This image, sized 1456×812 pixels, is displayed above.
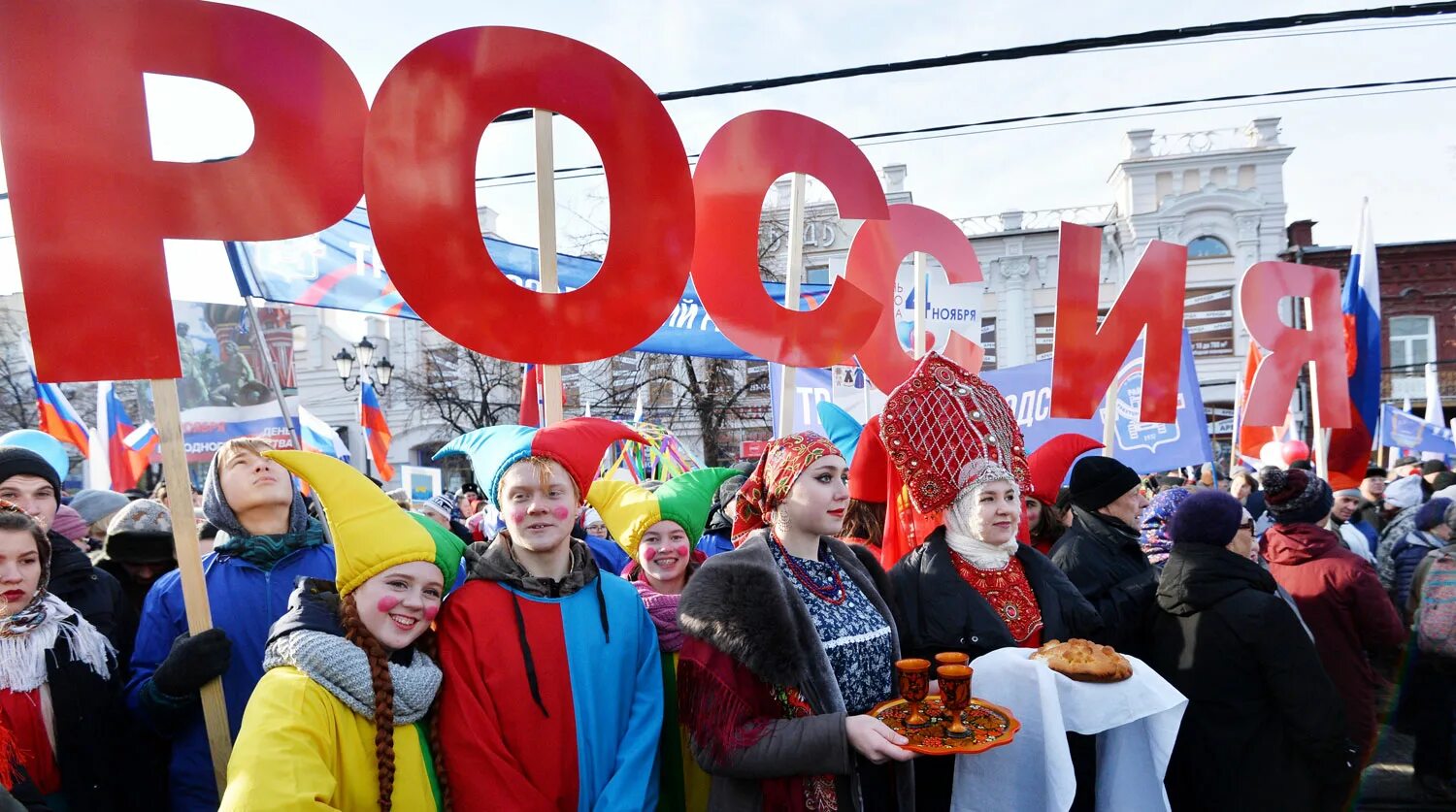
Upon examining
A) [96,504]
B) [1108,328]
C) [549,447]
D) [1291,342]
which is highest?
[1108,328]

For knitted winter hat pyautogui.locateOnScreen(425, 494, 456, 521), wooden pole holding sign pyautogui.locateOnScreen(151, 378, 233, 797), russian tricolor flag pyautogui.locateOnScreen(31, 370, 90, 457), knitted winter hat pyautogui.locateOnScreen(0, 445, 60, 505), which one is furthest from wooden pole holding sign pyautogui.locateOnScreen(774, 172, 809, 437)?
russian tricolor flag pyautogui.locateOnScreen(31, 370, 90, 457)

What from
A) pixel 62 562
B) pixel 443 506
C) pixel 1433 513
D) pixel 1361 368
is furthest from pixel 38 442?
pixel 1361 368

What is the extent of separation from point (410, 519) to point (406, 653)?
34cm

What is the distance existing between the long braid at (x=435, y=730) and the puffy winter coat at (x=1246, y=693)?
2.51 metres

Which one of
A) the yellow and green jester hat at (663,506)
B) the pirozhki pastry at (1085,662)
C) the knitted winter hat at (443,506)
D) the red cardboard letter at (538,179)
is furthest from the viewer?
the knitted winter hat at (443,506)

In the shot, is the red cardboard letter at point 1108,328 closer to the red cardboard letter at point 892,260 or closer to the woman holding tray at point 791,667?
the red cardboard letter at point 892,260

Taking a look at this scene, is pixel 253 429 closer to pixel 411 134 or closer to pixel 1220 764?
pixel 411 134

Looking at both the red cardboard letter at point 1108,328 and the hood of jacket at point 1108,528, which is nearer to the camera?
the hood of jacket at point 1108,528

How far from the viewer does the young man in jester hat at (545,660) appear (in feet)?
7.27

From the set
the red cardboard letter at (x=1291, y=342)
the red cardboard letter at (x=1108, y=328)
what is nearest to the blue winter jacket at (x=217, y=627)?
the red cardboard letter at (x=1108, y=328)

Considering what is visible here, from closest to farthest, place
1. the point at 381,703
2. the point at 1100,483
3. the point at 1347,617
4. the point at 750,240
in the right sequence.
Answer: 1. the point at 381,703
2. the point at 750,240
3. the point at 1100,483
4. the point at 1347,617

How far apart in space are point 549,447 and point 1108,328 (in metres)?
4.30

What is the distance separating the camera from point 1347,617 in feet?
14.1

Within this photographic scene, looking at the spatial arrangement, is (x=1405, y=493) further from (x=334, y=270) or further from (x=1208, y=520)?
(x=334, y=270)
